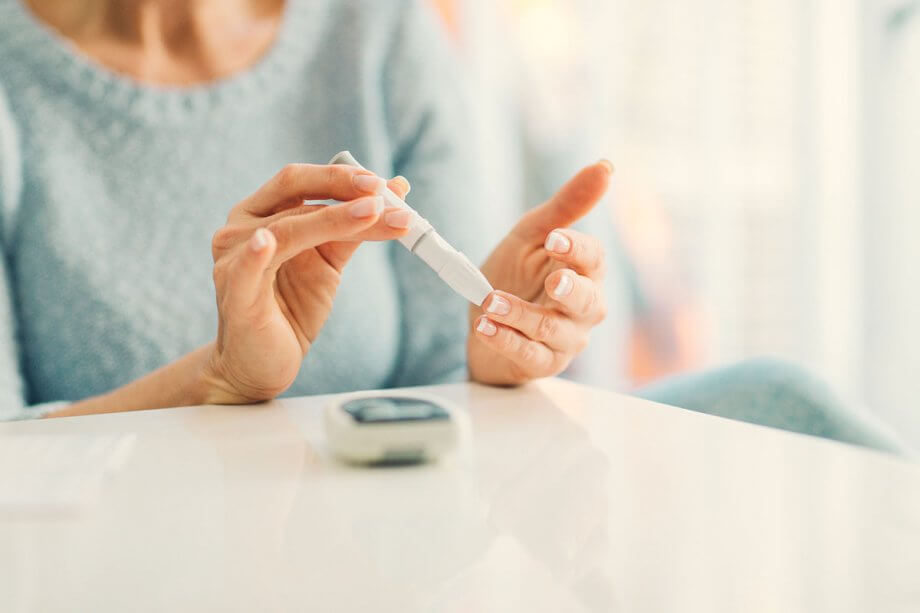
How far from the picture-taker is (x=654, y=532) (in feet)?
0.84

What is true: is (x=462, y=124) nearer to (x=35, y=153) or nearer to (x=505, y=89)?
(x=35, y=153)

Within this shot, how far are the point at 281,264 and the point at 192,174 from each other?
0.32 m

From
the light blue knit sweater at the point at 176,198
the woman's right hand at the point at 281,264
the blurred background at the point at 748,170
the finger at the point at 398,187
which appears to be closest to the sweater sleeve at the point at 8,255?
the light blue knit sweater at the point at 176,198

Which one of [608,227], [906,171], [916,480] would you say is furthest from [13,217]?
[906,171]

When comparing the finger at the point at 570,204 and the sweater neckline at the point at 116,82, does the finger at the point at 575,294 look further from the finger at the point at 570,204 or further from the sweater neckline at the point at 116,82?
the sweater neckline at the point at 116,82

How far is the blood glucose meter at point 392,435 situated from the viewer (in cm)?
33

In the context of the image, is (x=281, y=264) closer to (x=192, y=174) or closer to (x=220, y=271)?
(x=220, y=271)

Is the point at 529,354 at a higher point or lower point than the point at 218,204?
lower

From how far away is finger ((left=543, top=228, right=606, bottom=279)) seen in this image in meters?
0.48

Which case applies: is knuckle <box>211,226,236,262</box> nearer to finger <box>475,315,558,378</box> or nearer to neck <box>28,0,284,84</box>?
finger <box>475,315,558,378</box>

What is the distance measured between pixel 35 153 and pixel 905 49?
1.53 m

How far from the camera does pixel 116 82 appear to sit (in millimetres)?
707

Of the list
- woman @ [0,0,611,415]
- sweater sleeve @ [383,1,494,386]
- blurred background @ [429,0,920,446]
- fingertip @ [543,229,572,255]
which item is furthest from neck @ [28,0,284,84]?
blurred background @ [429,0,920,446]

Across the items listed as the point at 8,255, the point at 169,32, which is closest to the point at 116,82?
the point at 169,32
